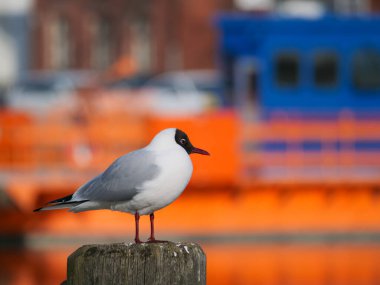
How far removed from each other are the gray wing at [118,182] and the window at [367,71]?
1486 cm

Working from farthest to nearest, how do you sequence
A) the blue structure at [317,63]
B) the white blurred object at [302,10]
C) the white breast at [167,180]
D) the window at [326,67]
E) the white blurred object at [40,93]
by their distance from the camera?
the white blurred object at [40,93]
the white blurred object at [302,10]
the window at [326,67]
the blue structure at [317,63]
the white breast at [167,180]

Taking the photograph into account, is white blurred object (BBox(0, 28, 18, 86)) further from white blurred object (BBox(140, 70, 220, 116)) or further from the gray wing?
the gray wing

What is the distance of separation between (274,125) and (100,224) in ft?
10.4

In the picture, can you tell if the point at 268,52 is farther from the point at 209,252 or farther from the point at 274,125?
the point at 209,252

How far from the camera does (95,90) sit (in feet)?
89.8

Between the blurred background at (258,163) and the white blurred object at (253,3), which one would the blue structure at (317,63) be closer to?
the blurred background at (258,163)

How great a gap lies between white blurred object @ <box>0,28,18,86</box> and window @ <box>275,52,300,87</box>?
21.4 metres

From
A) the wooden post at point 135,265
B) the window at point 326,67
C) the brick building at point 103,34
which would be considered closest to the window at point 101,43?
the brick building at point 103,34

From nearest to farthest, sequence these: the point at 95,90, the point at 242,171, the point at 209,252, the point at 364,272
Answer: the point at 364,272 → the point at 209,252 → the point at 242,171 → the point at 95,90

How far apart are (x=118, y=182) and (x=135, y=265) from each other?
888 mm

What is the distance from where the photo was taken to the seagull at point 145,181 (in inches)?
260

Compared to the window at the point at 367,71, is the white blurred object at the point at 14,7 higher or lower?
higher

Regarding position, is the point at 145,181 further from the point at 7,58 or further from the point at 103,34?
the point at 7,58

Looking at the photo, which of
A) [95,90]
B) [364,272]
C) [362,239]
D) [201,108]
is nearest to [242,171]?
[362,239]
